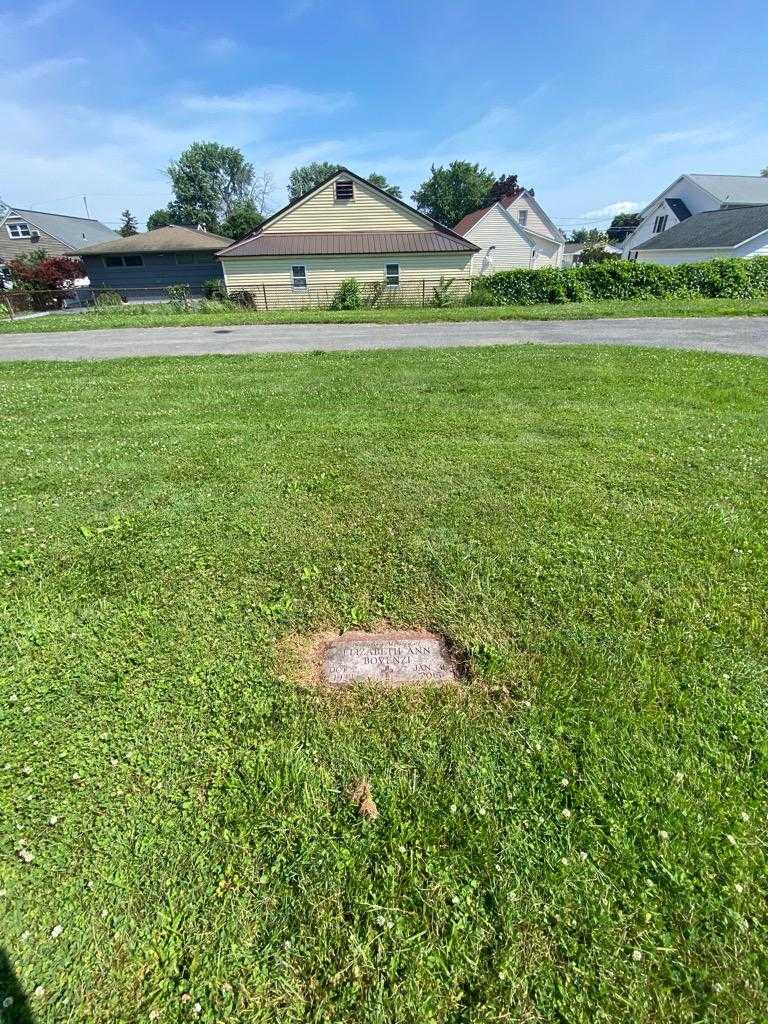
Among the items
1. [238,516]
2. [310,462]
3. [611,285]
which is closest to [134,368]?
[310,462]

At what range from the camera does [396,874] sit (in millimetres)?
1697

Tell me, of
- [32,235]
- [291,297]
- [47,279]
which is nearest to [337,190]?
[291,297]

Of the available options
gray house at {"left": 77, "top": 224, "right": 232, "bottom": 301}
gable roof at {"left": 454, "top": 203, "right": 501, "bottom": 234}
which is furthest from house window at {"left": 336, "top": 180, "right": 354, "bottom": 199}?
gable roof at {"left": 454, "top": 203, "right": 501, "bottom": 234}

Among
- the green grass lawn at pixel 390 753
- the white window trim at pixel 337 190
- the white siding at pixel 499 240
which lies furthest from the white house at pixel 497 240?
the green grass lawn at pixel 390 753

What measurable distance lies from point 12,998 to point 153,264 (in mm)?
36710

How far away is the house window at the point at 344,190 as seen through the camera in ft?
74.7

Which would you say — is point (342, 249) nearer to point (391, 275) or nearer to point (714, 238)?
point (391, 275)

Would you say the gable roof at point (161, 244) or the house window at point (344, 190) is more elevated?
the house window at point (344, 190)

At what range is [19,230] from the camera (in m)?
39.0

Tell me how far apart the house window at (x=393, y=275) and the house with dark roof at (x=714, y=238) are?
62.8ft

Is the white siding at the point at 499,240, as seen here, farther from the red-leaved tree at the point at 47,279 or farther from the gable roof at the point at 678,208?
the red-leaved tree at the point at 47,279

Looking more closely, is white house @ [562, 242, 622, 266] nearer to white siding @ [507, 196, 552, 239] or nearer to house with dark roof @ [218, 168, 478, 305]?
white siding @ [507, 196, 552, 239]

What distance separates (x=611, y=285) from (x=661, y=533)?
761 inches

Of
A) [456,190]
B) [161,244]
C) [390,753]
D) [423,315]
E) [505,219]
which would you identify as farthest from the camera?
[456,190]
